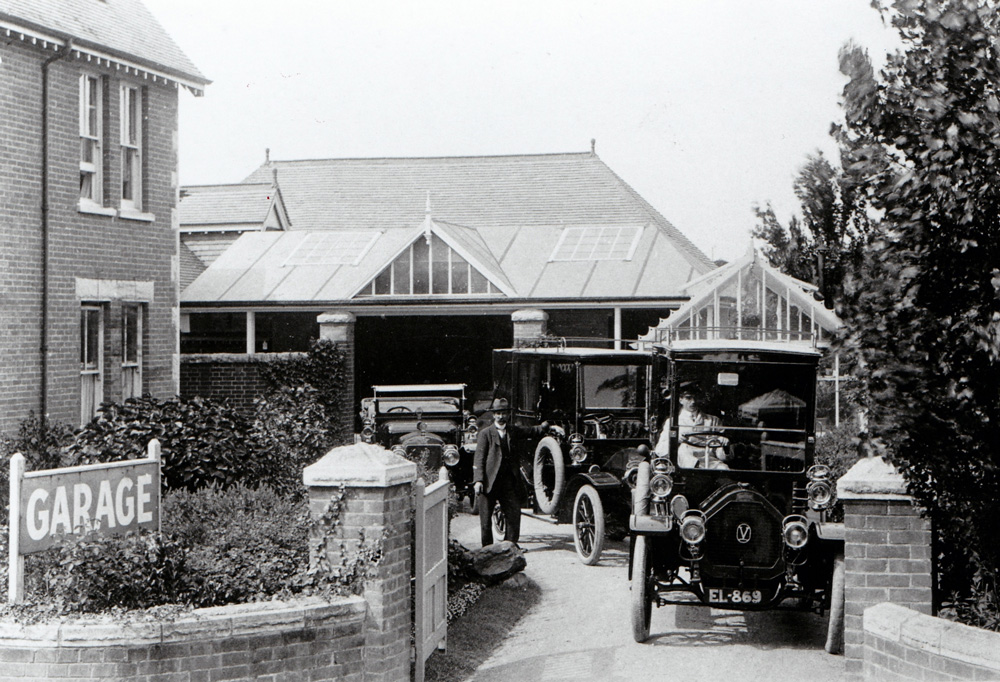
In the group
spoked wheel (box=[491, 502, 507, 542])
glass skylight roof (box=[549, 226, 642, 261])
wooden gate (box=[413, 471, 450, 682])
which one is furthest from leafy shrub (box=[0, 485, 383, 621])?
glass skylight roof (box=[549, 226, 642, 261])

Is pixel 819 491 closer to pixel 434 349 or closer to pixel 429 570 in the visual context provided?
pixel 429 570

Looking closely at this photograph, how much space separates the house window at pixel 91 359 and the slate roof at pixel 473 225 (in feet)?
22.2

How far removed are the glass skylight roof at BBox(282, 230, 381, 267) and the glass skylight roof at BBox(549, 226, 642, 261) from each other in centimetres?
442

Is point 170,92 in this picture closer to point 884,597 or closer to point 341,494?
point 341,494

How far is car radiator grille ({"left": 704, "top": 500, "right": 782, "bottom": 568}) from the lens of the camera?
8.16 metres

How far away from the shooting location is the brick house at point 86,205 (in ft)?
45.4

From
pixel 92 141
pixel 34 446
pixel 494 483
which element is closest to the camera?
Answer: pixel 494 483

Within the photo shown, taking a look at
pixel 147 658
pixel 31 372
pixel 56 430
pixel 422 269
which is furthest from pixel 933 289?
pixel 422 269

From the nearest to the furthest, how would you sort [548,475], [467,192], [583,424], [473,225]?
[548,475] < [583,424] < [473,225] < [467,192]

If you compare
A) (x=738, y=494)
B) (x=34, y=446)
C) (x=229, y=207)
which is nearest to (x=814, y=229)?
(x=738, y=494)

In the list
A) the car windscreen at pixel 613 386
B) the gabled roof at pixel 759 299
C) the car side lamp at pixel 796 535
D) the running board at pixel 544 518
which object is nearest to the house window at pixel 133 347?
the running board at pixel 544 518

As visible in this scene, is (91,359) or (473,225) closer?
(91,359)

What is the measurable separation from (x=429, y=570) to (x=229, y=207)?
903 inches

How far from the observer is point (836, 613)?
25.7ft
